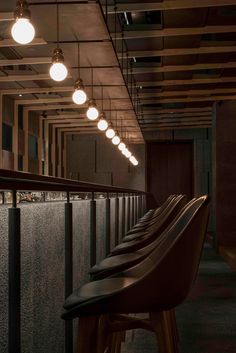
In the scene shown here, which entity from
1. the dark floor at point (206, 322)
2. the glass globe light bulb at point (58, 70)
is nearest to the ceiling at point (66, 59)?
the glass globe light bulb at point (58, 70)

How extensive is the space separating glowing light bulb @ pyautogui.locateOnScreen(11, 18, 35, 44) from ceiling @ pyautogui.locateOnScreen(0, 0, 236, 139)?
1.21ft

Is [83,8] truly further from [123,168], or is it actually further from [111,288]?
[123,168]

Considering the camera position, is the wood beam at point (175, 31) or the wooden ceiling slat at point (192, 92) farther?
the wooden ceiling slat at point (192, 92)

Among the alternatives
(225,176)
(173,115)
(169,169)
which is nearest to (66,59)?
(225,176)

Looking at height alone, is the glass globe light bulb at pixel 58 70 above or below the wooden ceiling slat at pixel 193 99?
below

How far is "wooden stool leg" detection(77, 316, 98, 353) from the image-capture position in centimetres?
159

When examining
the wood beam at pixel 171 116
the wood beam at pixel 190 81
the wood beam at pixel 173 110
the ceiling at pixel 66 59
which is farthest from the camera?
the wood beam at pixel 171 116

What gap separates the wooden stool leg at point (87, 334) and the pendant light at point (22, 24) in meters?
3.13

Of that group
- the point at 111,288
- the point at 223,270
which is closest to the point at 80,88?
the point at 223,270

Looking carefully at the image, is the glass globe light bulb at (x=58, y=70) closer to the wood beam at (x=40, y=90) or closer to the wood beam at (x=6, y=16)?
the wood beam at (x=6, y=16)

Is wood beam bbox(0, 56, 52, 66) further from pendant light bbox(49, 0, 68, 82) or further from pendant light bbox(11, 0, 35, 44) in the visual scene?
pendant light bbox(11, 0, 35, 44)

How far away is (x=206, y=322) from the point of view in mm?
4086

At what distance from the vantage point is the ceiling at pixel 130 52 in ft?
17.4

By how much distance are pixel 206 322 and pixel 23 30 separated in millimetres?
2621
